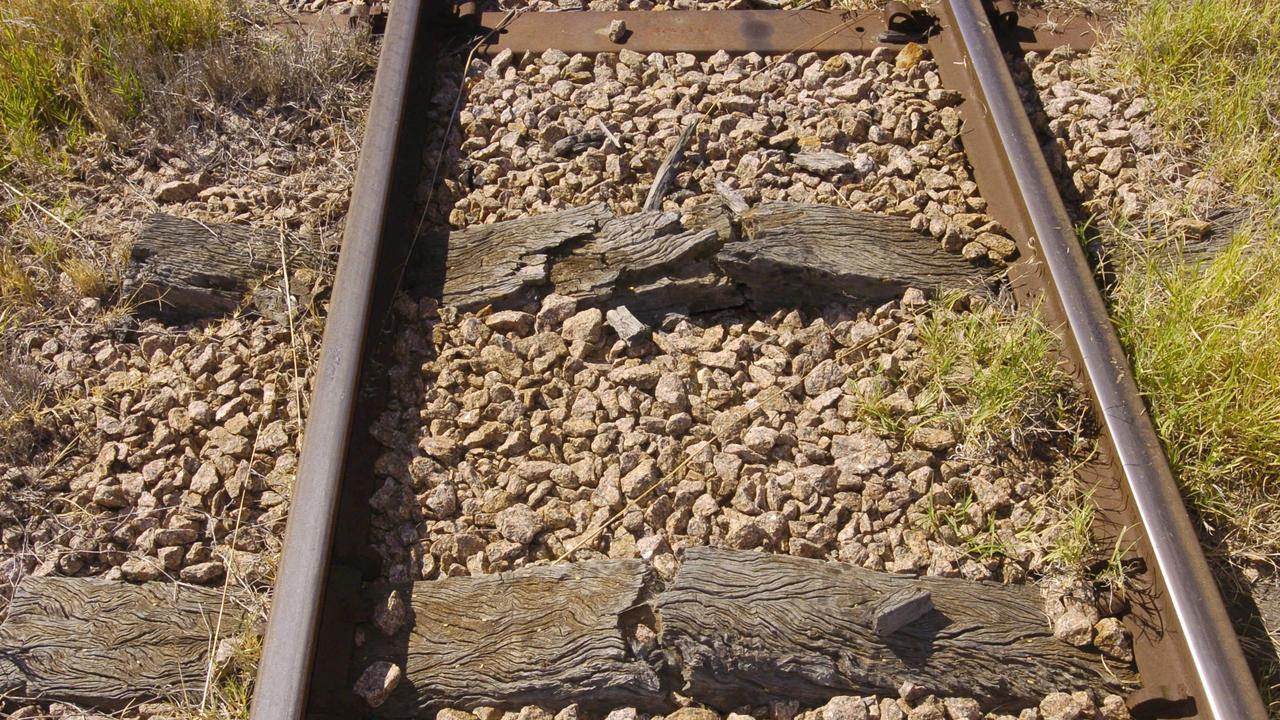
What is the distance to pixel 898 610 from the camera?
2.54 m

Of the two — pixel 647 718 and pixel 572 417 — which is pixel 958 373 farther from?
pixel 647 718

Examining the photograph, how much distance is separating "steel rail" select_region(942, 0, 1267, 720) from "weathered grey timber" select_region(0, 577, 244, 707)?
7.65 ft

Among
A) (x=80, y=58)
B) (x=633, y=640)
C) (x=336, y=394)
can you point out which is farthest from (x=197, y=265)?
(x=633, y=640)

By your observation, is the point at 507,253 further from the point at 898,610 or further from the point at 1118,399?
the point at 1118,399

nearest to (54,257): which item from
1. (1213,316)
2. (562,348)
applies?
(562,348)

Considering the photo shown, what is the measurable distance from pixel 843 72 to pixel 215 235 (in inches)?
97.6

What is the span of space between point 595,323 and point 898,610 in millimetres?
1280

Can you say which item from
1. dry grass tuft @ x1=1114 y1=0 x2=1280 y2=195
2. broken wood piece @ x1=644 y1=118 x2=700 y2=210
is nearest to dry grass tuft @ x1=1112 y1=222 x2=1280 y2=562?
dry grass tuft @ x1=1114 y1=0 x2=1280 y2=195

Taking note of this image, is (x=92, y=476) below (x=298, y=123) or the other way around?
below

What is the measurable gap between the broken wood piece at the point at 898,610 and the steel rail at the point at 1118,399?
58 centimetres

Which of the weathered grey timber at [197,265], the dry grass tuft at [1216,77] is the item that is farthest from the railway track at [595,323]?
the weathered grey timber at [197,265]

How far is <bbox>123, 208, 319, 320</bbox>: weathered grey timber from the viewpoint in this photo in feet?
11.2

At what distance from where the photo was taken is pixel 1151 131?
3.93 metres

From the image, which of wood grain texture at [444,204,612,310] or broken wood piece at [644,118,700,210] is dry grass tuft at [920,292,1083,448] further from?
wood grain texture at [444,204,612,310]
